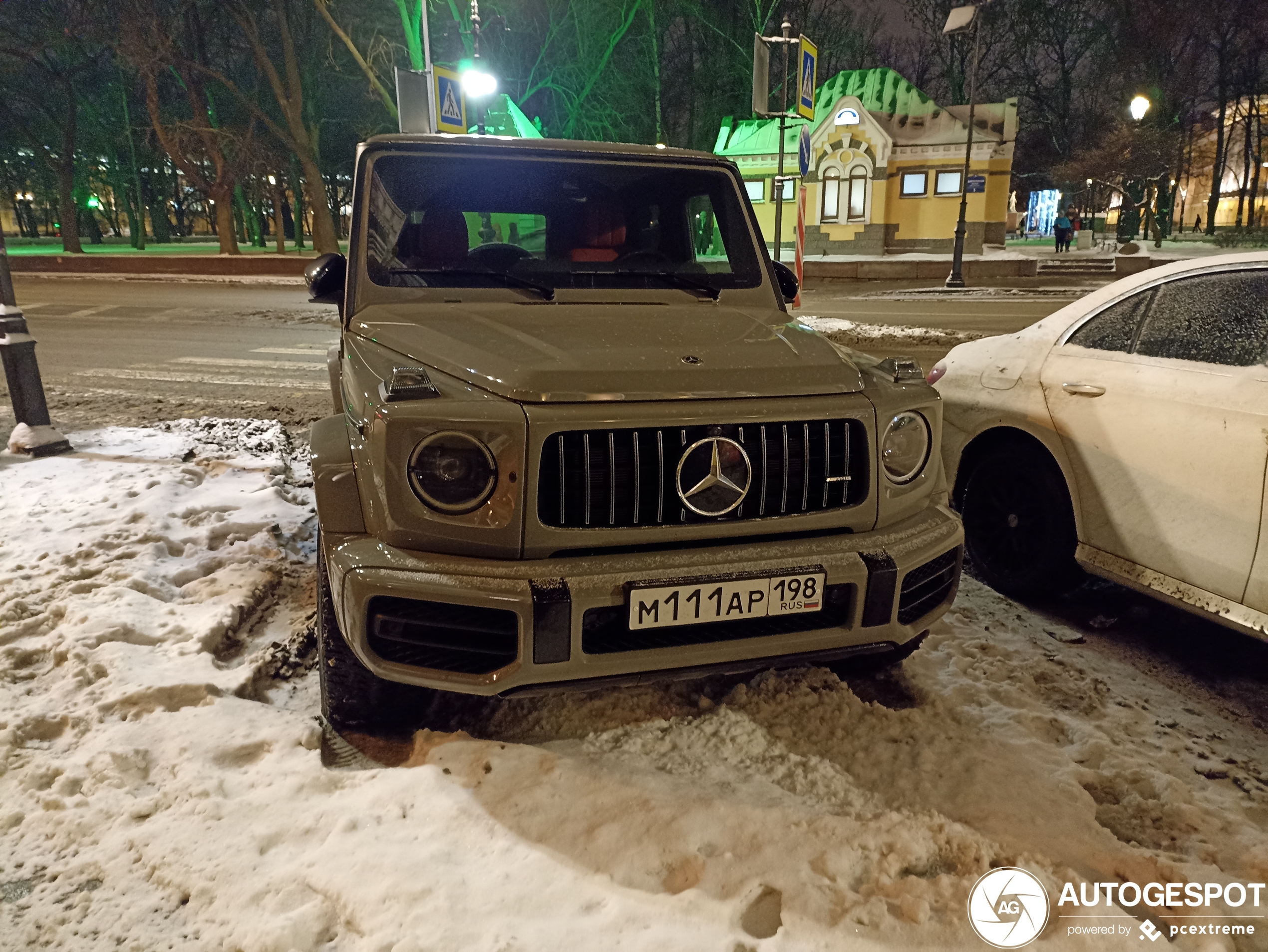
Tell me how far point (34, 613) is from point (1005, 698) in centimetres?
396

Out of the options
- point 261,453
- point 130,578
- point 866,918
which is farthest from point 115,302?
point 866,918

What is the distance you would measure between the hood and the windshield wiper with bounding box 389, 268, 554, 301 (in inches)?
4.9

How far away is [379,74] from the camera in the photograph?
26.7 meters

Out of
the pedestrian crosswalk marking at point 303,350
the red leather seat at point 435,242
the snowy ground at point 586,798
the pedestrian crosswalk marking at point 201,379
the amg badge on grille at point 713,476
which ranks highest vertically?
the red leather seat at point 435,242

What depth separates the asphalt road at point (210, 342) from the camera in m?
8.23

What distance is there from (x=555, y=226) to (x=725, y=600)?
2.00m

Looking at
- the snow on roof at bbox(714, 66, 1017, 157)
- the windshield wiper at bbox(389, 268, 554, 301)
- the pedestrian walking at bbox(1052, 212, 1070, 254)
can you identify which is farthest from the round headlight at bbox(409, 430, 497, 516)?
the snow on roof at bbox(714, 66, 1017, 157)

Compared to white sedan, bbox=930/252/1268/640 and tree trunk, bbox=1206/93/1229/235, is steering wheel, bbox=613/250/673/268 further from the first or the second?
tree trunk, bbox=1206/93/1229/235

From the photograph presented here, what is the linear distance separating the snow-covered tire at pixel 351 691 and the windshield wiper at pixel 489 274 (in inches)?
47.0

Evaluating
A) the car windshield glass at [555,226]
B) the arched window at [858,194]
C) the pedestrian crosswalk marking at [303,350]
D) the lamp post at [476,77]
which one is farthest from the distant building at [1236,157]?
the car windshield glass at [555,226]

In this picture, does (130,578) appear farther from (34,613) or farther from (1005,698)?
(1005,698)

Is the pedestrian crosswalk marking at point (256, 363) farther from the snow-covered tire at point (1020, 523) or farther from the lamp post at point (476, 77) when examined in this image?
the lamp post at point (476, 77)

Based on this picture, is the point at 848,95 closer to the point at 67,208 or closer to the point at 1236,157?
the point at 67,208

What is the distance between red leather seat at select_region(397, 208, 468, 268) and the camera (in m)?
3.37
